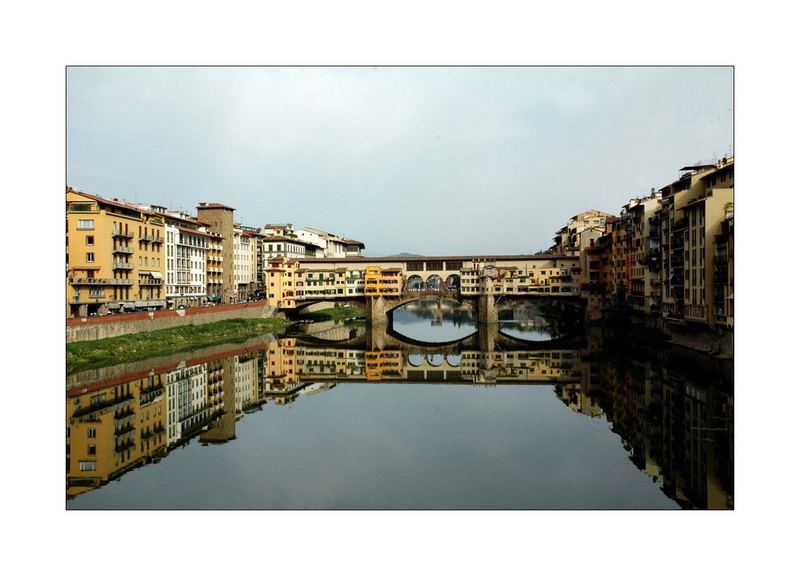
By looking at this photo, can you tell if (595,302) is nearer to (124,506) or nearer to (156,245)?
(156,245)

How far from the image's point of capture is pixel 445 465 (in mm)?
14094

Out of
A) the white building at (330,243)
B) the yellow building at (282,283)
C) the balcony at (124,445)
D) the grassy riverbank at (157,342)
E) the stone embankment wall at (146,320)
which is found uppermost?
the white building at (330,243)

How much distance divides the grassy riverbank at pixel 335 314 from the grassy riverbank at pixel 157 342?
38.4 feet

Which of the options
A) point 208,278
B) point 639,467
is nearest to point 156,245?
point 208,278

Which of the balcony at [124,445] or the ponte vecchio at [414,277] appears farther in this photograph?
the ponte vecchio at [414,277]

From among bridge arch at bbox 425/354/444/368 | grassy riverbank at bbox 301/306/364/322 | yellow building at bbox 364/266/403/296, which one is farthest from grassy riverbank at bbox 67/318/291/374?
grassy riverbank at bbox 301/306/364/322

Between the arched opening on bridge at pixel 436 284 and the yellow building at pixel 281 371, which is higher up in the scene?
the arched opening on bridge at pixel 436 284

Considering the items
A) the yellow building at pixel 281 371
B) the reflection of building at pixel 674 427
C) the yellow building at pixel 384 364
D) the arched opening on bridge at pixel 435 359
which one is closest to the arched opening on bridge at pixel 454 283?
the arched opening on bridge at pixel 435 359

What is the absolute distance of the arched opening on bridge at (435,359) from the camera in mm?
30016

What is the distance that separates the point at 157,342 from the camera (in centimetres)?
2995

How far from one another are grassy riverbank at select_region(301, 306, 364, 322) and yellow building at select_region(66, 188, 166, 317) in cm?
2068

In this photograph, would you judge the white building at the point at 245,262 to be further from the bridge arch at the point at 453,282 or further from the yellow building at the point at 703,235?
the yellow building at the point at 703,235

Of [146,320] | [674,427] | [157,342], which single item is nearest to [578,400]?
[674,427]

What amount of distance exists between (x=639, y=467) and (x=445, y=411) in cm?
720
